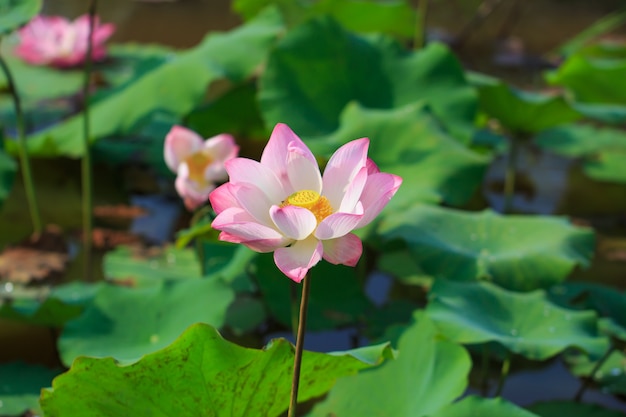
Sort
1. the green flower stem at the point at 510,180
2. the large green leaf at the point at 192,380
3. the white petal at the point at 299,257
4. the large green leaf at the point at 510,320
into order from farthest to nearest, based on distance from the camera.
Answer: the green flower stem at the point at 510,180
the large green leaf at the point at 510,320
the large green leaf at the point at 192,380
the white petal at the point at 299,257

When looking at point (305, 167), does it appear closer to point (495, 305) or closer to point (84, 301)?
point (495, 305)

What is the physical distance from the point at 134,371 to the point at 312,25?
1.29 meters

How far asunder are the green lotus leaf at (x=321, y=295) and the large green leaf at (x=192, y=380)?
26.5 inches

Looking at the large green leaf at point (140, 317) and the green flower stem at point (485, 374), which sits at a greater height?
the large green leaf at point (140, 317)

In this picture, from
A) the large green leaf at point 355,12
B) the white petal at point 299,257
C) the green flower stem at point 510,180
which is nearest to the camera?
the white petal at point 299,257

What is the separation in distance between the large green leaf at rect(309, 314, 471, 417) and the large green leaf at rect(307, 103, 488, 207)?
1.38 ft

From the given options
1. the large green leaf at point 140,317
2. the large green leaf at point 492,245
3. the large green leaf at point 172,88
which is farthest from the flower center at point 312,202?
the large green leaf at point 172,88

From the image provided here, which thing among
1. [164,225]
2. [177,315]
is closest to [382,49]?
[164,225]

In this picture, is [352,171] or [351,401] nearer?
[352,171]

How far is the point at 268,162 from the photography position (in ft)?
2.56

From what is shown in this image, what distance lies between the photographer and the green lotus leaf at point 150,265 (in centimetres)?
158

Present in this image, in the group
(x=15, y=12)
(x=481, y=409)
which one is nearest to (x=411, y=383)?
(x=481, y=409)

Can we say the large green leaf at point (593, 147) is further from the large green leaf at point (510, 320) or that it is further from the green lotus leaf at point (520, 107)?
the large green leaf at point (510, 320)

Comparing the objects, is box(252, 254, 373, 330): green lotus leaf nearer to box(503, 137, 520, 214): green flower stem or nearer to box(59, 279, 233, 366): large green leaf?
box(59, 279, 233, 366): large green leaf
